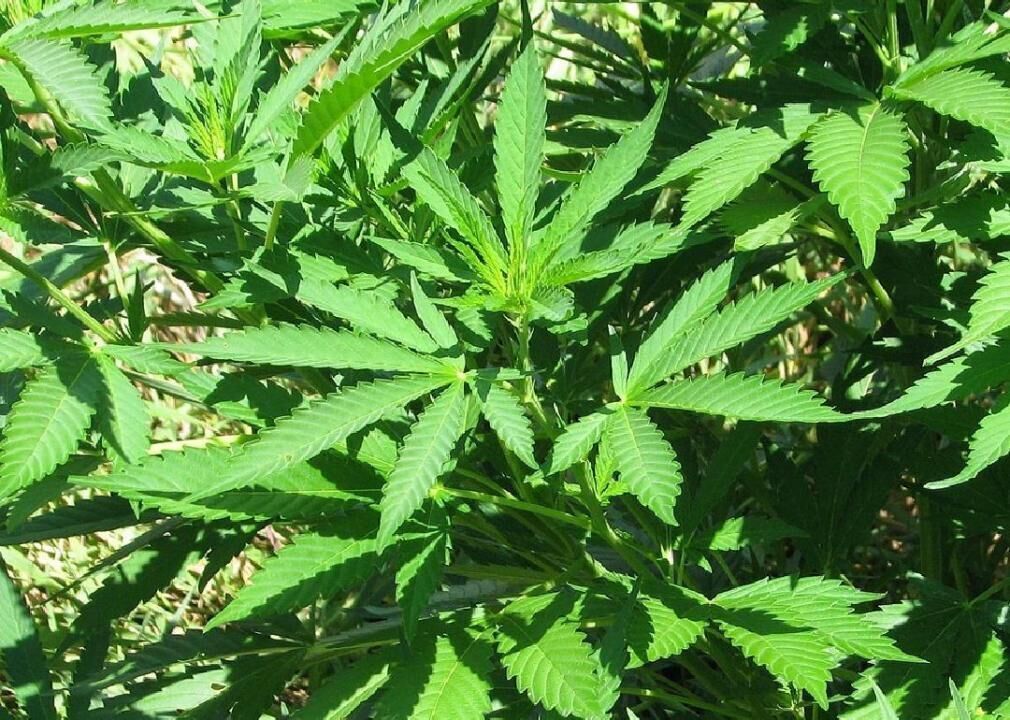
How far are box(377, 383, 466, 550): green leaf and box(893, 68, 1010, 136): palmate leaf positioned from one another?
45cm

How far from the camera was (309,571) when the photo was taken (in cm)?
96

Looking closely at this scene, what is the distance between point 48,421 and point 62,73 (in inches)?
11.0

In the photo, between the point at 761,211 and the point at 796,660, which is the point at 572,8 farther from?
the point at 796,660

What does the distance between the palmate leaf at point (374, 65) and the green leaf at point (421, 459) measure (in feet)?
0.71

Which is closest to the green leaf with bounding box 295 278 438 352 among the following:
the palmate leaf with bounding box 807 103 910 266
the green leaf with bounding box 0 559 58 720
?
the palmate leaf with bounding box 807 103 910 266

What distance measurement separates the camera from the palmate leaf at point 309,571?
93 cm

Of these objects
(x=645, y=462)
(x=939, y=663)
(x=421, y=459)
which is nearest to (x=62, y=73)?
(x=421, y=459)

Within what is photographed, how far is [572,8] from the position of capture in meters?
2.54

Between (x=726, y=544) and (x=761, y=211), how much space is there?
1.08ft

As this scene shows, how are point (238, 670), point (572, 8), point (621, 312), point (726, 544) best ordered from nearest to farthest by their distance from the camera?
point (726, 544)
point (238, 670)
point (621, 312)
point (572, 8)

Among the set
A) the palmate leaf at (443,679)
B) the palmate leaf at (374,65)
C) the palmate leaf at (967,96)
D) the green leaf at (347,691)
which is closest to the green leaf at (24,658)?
the green leaf at (347,691)

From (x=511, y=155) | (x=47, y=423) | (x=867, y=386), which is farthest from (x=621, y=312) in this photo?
(x=47, y=423)

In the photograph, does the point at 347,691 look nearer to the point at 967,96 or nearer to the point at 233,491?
the point at 233,491

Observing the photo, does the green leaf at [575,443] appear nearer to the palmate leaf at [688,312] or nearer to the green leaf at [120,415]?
the palmate leaf at [688,312]
